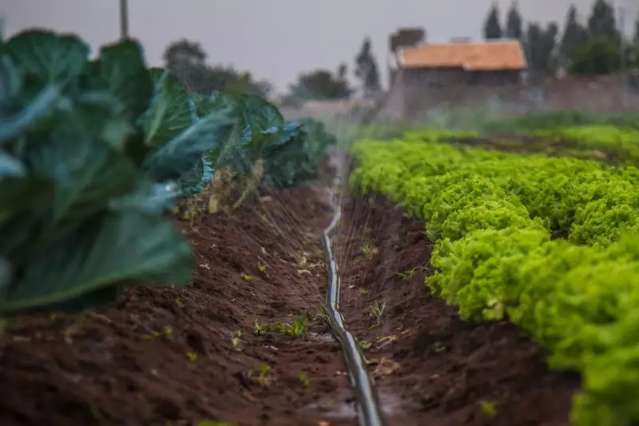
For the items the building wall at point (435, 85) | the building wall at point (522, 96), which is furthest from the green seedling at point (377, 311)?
the building wall at point (435, 85)

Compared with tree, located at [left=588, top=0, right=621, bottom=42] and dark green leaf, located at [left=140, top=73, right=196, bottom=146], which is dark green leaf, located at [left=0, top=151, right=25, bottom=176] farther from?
tree, located at [left=588, top=0, right=621, bottom=42]

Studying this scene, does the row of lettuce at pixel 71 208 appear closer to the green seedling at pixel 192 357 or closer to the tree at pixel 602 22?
the green seedling at pixel 192 357

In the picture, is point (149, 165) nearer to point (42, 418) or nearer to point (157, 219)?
point (157, 219)

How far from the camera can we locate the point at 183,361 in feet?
21.4

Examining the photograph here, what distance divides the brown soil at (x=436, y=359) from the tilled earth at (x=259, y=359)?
0.01 metres

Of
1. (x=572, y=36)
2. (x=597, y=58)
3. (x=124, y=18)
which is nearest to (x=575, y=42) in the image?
(x=572, y=36)

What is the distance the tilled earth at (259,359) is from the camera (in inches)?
203

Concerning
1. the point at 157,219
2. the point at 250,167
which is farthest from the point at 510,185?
the point at 157,219

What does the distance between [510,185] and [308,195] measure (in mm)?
10275

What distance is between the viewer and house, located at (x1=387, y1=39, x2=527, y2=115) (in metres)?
57.8

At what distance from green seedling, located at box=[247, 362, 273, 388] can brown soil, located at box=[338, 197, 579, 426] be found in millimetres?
824

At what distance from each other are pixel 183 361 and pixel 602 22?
81.9m

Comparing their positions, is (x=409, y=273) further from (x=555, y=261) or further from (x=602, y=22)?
(x=602, y=22)

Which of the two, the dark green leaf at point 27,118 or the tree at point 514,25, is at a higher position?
the dark green leaf at point 27,118
